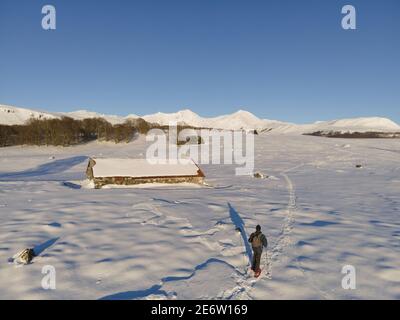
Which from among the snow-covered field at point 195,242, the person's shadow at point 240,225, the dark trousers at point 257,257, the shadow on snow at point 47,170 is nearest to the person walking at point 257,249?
the dark trousers at point 257,257

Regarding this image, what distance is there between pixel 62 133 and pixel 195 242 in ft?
238

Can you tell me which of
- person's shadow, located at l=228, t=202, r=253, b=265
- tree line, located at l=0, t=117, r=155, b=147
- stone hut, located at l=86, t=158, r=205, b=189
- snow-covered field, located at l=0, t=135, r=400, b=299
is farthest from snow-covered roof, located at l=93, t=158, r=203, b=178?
tree line, located at l=0, t=117, r=155, b=147

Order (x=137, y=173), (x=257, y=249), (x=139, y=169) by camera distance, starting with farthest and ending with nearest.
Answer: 1. (x=139, y=169)
2. (x=137, y=173)
3. (x=257, y=249)

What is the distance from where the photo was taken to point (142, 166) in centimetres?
2853

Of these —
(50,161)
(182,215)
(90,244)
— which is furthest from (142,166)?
(50,161)

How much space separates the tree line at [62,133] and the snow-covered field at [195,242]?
56247 mm

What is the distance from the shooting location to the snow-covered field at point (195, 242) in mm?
9273

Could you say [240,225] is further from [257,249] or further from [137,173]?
[137,173]

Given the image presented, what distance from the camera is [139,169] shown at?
27.7 m

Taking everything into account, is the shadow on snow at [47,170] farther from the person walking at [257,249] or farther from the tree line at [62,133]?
the person walking at [257,249]

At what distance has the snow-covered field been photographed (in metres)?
9.27

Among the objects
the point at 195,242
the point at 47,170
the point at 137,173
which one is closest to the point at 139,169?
the point at 137,173
